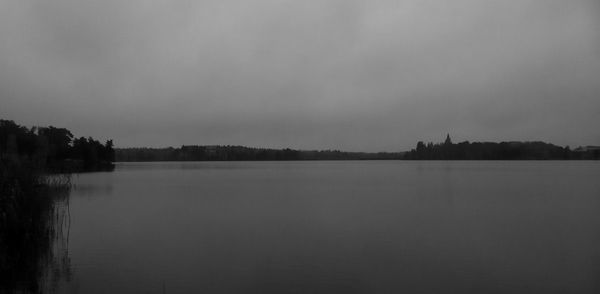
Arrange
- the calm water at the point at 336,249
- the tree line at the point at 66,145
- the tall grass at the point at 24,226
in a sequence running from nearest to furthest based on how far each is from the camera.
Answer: the tall grass at the point at 24,226, the calm water at the point at 336,249, the tree line at the point at 66,145

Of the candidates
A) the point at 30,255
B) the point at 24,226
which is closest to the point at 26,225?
the point at 24,226

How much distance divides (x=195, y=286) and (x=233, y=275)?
39.2 inches

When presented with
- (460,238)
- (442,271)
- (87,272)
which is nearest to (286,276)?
(442,271)

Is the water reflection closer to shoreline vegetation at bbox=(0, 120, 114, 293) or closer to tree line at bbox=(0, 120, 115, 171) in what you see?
shoreline vegetation at bbox=(0, 120, 114, 293)

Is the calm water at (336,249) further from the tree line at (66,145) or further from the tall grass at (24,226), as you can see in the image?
the tree line at (66,145)

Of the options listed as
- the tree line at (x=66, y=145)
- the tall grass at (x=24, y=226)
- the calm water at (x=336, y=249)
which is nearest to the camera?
the tall grass at (x=24, y=226)

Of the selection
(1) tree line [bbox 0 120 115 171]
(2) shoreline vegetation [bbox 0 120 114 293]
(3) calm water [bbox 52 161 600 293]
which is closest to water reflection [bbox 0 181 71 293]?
(2) shoreline vegetation [bbox 0 120 114 293]

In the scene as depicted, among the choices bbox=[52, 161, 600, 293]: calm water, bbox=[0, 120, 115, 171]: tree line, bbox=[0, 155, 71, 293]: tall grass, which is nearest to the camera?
bbox=[0, 155, 71, 293]: tall grass

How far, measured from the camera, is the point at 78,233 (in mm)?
13961

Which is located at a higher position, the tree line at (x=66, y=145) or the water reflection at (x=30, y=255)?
the tree line at (x=66, y=145)

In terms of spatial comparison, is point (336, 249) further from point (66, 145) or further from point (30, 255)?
point (66, 145)

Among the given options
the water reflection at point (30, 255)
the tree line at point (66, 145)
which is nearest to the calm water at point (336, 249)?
the water reflection at point (30, 255)

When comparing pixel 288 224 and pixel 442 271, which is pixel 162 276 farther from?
pixel 288 224

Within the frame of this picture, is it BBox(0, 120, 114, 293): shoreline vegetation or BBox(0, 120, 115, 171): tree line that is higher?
BBox(0, 120, 115, 171): tree line
